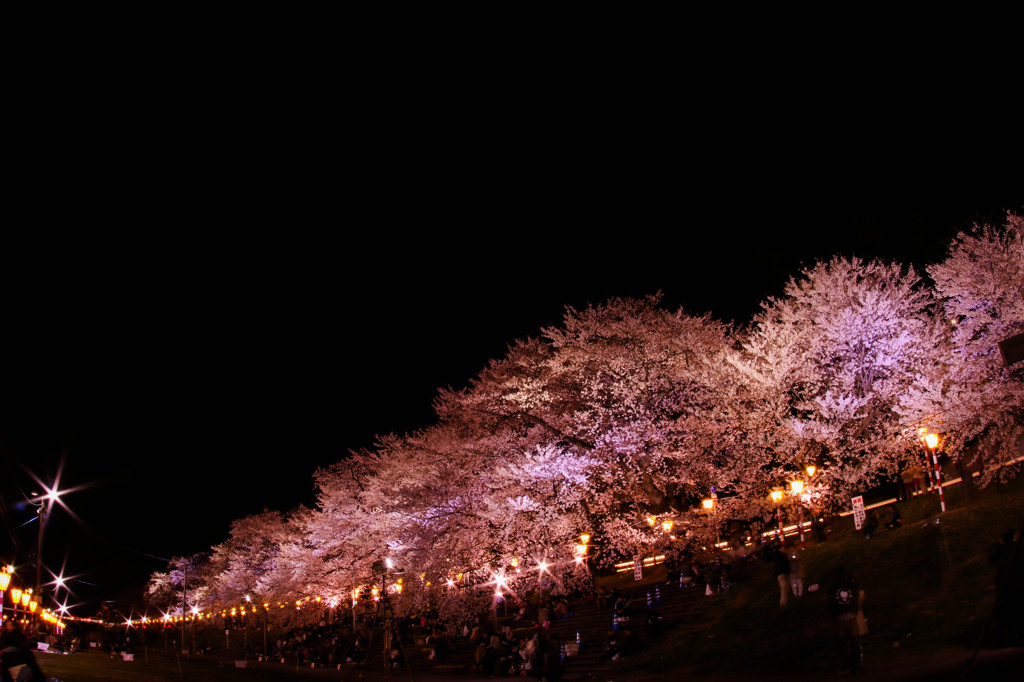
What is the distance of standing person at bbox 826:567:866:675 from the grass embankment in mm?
845

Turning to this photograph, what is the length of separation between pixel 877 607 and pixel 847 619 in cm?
446

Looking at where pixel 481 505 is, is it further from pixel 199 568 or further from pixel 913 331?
pixel 199 568

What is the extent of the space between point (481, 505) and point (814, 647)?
14.0m

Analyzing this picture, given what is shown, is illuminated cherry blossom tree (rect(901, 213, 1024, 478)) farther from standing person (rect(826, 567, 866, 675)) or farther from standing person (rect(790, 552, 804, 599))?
standing person (rect(826, 567, 866, 675))

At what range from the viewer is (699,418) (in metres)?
24.6

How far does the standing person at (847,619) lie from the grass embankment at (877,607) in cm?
85

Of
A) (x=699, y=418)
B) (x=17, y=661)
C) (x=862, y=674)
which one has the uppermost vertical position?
(x=699, y=418)

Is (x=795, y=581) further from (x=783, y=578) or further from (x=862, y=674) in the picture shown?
(x=862, y=674)

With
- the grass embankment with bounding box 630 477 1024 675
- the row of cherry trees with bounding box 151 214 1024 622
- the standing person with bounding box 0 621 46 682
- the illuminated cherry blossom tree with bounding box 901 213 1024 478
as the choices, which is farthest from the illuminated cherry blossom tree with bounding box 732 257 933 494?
the standing person with bounding box 0 621 46 682

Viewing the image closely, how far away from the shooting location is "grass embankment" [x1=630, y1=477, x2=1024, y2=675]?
1259cm

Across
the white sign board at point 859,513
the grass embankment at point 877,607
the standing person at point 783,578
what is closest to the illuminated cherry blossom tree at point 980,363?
the grass embankment at point 877,607

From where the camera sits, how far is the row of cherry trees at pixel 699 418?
23.1m

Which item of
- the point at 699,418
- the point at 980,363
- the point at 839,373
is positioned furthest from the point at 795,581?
the point at 980,363

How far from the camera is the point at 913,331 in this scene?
975 inches
